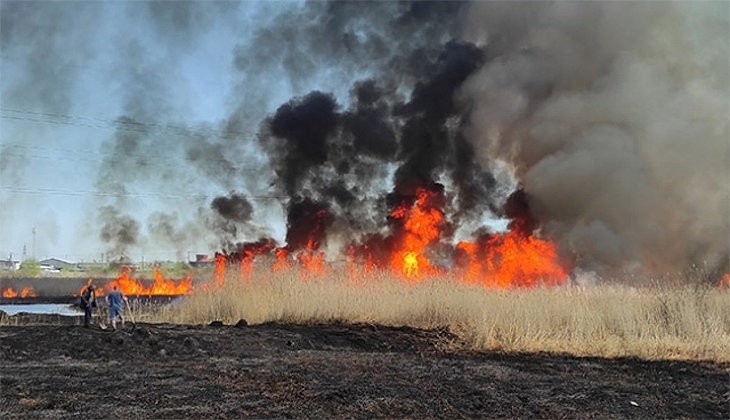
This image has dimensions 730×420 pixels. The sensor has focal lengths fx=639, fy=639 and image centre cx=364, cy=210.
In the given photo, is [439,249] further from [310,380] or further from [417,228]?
[310,380]

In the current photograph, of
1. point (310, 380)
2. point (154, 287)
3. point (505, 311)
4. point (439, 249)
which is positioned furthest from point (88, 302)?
point (439, 249)

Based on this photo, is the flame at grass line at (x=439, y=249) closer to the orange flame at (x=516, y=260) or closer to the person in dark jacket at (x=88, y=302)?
the orange flame at (x=516, y=260)

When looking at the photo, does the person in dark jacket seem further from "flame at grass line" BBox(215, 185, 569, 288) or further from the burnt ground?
"flame at grass line" BBox(215, 185, 569, 288)

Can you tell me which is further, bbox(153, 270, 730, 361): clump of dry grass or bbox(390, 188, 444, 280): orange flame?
bbox(390, 188, 444, 280): orange flame

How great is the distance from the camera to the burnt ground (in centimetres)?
582

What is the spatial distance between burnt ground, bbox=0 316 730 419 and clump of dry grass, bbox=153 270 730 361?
101 centimetres

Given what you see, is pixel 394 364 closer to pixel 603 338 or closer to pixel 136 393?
pixel 136 393

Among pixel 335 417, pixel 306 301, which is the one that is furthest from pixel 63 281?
pixel 335 417

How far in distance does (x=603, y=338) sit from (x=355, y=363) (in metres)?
4.93

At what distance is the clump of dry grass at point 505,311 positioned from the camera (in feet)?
35.2

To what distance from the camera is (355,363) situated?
351 inches

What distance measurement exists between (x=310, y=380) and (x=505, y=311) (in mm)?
6487

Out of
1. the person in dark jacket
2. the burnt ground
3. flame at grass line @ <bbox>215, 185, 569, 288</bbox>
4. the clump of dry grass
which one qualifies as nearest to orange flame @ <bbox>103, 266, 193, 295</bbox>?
flame at grass line @ <bbox>215, 185, 569, 288</bbox>

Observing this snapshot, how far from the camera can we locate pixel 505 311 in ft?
41.9
